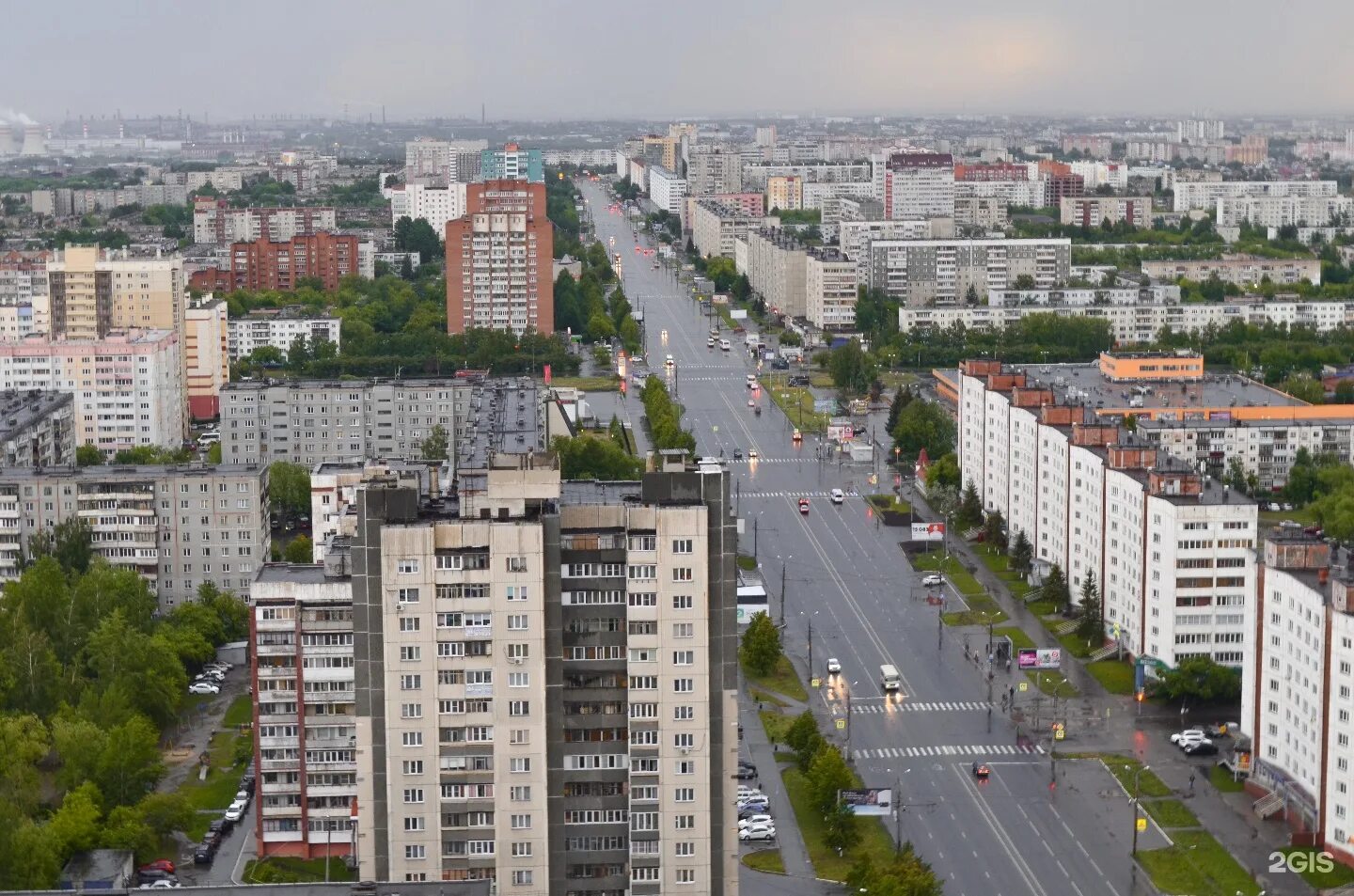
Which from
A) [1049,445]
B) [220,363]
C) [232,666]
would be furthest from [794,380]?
[232,666]

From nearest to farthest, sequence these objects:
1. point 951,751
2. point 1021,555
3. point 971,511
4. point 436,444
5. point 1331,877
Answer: point 1331,877 < point 951,751 < point 1021,555 < point 971,511 < point 436,444

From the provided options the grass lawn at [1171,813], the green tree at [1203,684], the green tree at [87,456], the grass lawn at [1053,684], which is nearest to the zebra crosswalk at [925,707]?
the grass lawn at [1053,684]

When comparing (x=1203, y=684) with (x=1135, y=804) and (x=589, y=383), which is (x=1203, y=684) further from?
(x=589, y=383)

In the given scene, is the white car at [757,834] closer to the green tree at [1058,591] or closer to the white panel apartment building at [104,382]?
the green tree at [1058,591]

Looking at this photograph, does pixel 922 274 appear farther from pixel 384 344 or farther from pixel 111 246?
pixel 111 246

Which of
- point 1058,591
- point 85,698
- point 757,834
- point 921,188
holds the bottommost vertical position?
point 757,834

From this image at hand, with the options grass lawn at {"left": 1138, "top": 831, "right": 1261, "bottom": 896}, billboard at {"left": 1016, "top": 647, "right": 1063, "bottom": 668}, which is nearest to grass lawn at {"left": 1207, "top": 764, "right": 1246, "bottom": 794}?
grass lawn at {"left": 1138, "top": 831, "right": 1261, "bottom": 896}

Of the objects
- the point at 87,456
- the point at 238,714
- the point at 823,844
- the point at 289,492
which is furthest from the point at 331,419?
the point at 823,844
